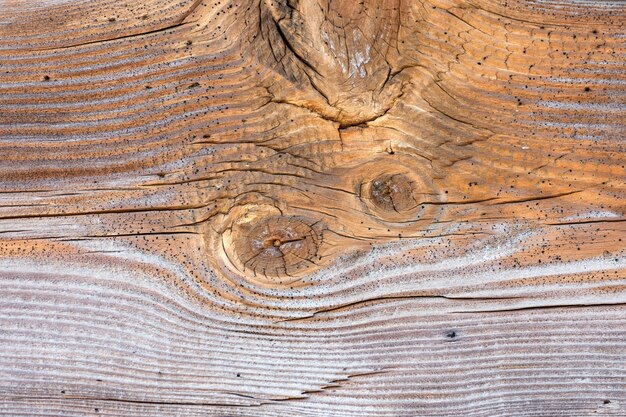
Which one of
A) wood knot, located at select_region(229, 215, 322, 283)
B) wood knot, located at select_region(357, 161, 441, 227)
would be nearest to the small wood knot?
wood knot, located at select_region(357, 161, 441, 227)

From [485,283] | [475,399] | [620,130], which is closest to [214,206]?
[485,283]

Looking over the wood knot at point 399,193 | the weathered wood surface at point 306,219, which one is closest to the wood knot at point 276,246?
the weathered wood surface at point 306,219

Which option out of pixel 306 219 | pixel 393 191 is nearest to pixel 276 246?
pixel 306 219

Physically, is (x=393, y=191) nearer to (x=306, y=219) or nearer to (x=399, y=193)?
(x=399, y=193)

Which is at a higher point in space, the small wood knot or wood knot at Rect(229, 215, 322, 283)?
the small wood knot

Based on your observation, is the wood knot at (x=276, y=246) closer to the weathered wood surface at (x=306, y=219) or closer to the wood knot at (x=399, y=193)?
the weathered wood surface at (x=306, y=219)

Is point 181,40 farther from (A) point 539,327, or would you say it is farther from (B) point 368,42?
(A) point 539,327

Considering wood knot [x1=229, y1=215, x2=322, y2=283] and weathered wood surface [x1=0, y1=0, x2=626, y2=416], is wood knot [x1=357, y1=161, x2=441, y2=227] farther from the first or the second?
wood knot [x1=229, y1=215, x2=322, y2=283]
